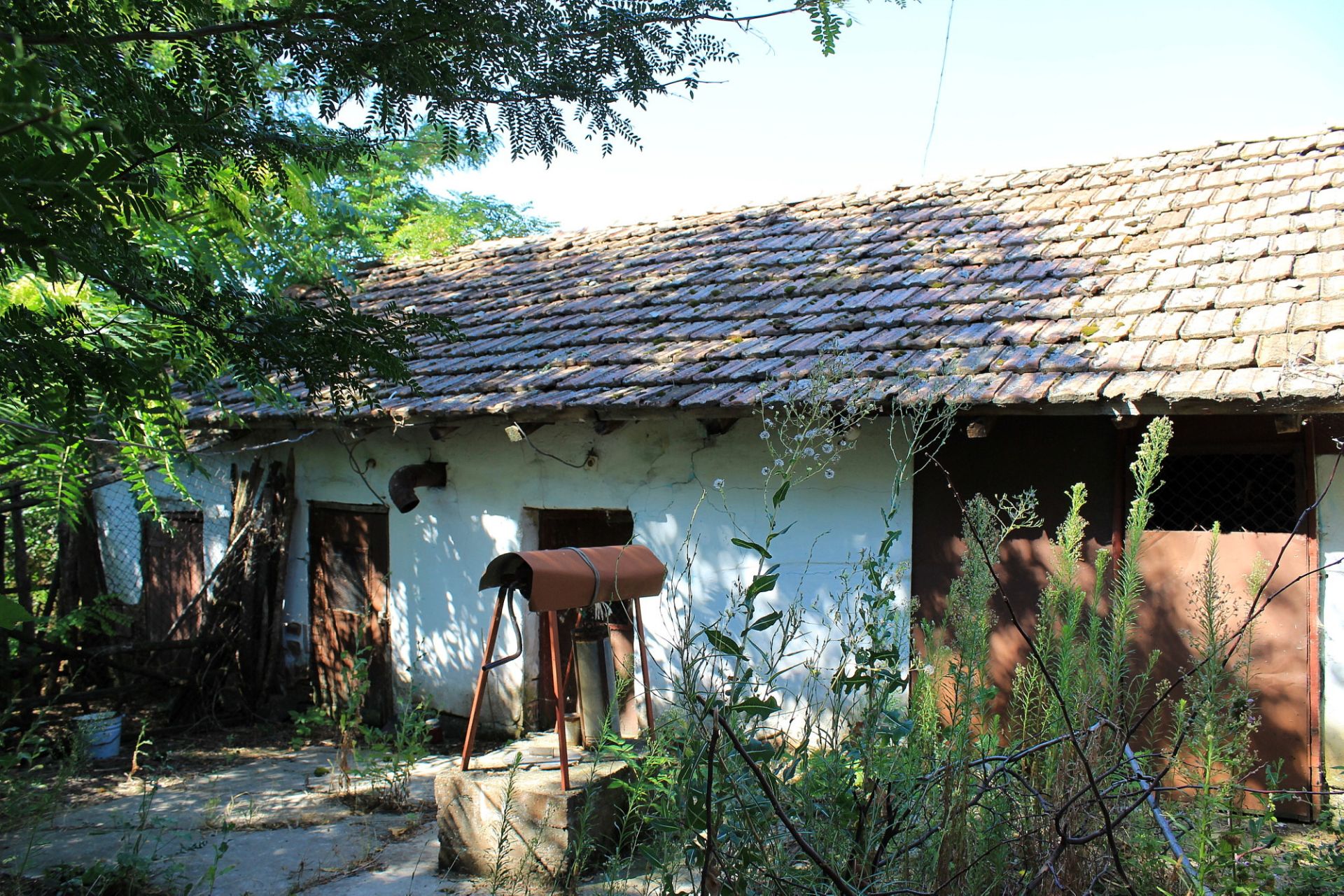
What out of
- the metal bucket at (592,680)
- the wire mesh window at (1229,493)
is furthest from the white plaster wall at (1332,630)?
the metal bucket at (592,680)

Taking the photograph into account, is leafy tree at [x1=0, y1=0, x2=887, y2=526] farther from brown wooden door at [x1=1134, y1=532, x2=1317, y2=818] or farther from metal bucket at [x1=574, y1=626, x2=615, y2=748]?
brown wooden door at [x1=1134, y1=532, x2=1317, y2=818]

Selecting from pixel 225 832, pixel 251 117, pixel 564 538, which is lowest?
pixel 225 832

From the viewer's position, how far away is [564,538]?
733cm

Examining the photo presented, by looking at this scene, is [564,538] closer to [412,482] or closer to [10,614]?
[412,482]

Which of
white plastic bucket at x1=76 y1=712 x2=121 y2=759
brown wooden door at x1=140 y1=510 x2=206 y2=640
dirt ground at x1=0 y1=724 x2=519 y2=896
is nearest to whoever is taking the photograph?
dirt ground at x1=0 y1=724 x2=519 y2=896

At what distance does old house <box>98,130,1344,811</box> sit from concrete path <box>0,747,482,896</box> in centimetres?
160

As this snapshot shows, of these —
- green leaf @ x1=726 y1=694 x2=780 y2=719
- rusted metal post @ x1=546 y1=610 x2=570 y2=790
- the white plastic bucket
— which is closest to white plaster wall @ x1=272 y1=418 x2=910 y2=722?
rusted metal post @ x1=546 y1=610 x2=570 y2=790

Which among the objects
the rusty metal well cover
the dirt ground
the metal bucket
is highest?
the rusty metal well cover

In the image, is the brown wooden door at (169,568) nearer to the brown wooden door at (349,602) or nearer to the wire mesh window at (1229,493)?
the brown wooden door at (349,602)

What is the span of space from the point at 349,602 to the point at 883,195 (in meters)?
6.23

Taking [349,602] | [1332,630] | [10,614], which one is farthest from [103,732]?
[1332,630]

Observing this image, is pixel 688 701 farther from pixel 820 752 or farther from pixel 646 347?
pixel 646 347

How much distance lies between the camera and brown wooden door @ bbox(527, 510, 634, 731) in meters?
6.94

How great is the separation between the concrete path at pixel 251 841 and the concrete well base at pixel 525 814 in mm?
166
